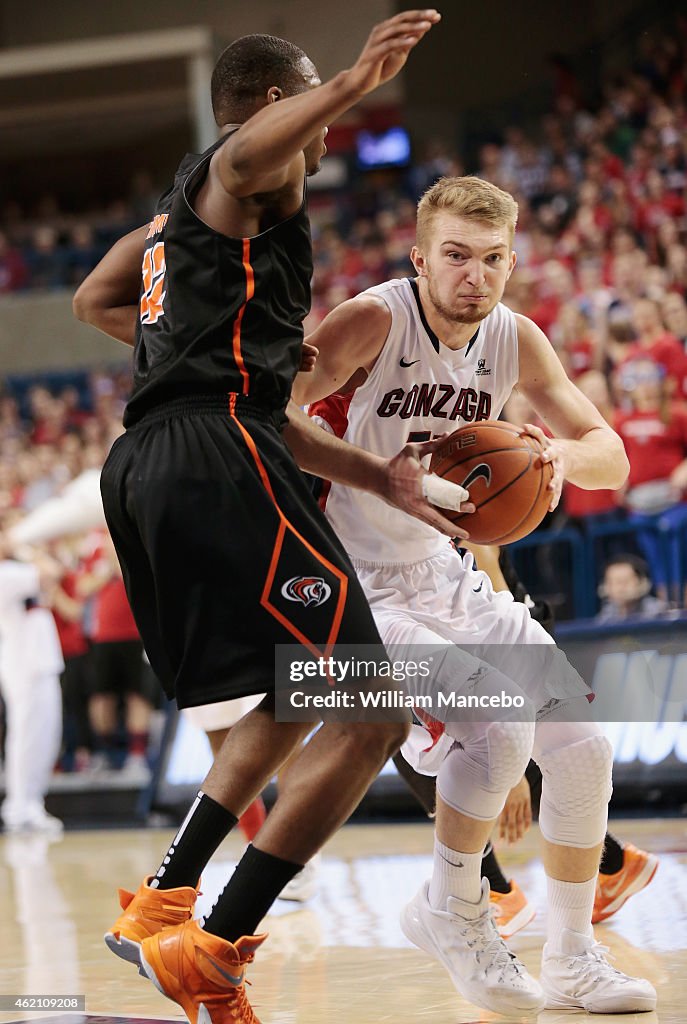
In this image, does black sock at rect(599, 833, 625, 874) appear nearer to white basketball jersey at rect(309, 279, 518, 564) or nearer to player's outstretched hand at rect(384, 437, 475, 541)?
white basketball jersey at rect(309, 279, 518, 564)

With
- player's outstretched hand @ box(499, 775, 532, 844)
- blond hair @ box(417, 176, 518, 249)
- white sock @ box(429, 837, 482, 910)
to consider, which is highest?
blond hair @ box(417, 176, 518, 249)

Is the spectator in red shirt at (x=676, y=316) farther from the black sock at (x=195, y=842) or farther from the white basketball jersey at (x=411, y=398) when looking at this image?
the black sock at (x=195, y=842)

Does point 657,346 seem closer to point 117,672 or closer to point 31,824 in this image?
point 117,672

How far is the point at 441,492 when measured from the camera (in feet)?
11.0

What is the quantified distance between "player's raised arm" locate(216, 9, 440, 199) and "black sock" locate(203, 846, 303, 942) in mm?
1443

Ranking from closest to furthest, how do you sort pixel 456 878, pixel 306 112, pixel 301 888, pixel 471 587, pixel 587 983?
pixel 306 112 → pixel 587 983 → pixel 456 878 → pixel 471 587 → pixel 301 888

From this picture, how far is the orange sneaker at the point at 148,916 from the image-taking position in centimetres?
301

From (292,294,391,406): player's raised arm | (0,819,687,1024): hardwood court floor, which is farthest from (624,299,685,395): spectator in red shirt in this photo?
(292,294,391,406): player's raised arm

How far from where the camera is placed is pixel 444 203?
3.85 metres

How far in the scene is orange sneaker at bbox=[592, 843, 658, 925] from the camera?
475 cm

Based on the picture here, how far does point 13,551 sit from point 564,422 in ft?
22.4

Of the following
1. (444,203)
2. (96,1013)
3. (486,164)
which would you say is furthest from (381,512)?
(486,164)

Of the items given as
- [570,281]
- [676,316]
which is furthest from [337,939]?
[570,281]

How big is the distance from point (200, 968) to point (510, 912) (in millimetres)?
2006
